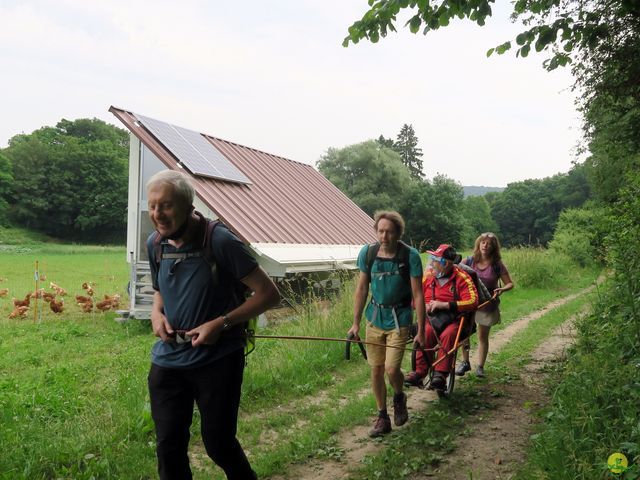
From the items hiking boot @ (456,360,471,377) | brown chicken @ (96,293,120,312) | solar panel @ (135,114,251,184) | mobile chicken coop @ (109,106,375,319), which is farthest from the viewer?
brown chicken @ (96,293,120,312)

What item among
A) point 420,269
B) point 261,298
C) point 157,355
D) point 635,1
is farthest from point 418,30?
point 157,355

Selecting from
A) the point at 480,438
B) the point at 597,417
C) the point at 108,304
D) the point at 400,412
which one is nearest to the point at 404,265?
the point at 400,412

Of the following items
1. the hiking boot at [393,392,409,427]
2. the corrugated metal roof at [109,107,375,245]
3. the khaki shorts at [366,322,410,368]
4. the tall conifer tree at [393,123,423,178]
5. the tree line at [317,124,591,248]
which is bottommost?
the hiking boot at [393,392,409,427]

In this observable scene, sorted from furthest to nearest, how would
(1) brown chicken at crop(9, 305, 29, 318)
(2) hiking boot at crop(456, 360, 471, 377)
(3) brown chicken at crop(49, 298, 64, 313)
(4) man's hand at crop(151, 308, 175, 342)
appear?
1. (3) brown chicken at crop(49, 298, 64, 313)
2. (1) brown chicken at crop(9, 305, 29, 318)
3. (2) hiking boot at crop(456, 360, 471, 377)
4. (4) man's hand at crop(151, 308, 175, 342)

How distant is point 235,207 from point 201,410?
11413mm

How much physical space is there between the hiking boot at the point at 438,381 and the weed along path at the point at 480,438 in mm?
330

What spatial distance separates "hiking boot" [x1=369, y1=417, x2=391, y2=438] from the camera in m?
4.87

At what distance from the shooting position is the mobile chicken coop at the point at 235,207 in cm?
1326

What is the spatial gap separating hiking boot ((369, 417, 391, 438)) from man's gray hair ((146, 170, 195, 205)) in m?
3.00

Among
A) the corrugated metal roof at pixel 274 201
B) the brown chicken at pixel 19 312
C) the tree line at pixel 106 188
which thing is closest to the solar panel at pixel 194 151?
the corrugated metal roof at pixel 274 201

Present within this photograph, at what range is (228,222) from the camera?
12.9m

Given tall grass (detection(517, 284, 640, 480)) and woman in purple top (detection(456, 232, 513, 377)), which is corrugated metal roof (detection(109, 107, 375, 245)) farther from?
tall grass (detection(517, 284, 640, 480))

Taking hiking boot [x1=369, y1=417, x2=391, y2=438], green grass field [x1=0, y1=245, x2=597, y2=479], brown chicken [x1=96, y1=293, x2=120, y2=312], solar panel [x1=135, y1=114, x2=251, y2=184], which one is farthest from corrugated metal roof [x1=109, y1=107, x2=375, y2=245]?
hiking boot [x1=369, y1=417, x2=391, y2=438]

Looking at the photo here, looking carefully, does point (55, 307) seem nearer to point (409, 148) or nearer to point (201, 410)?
point (201, 410)
